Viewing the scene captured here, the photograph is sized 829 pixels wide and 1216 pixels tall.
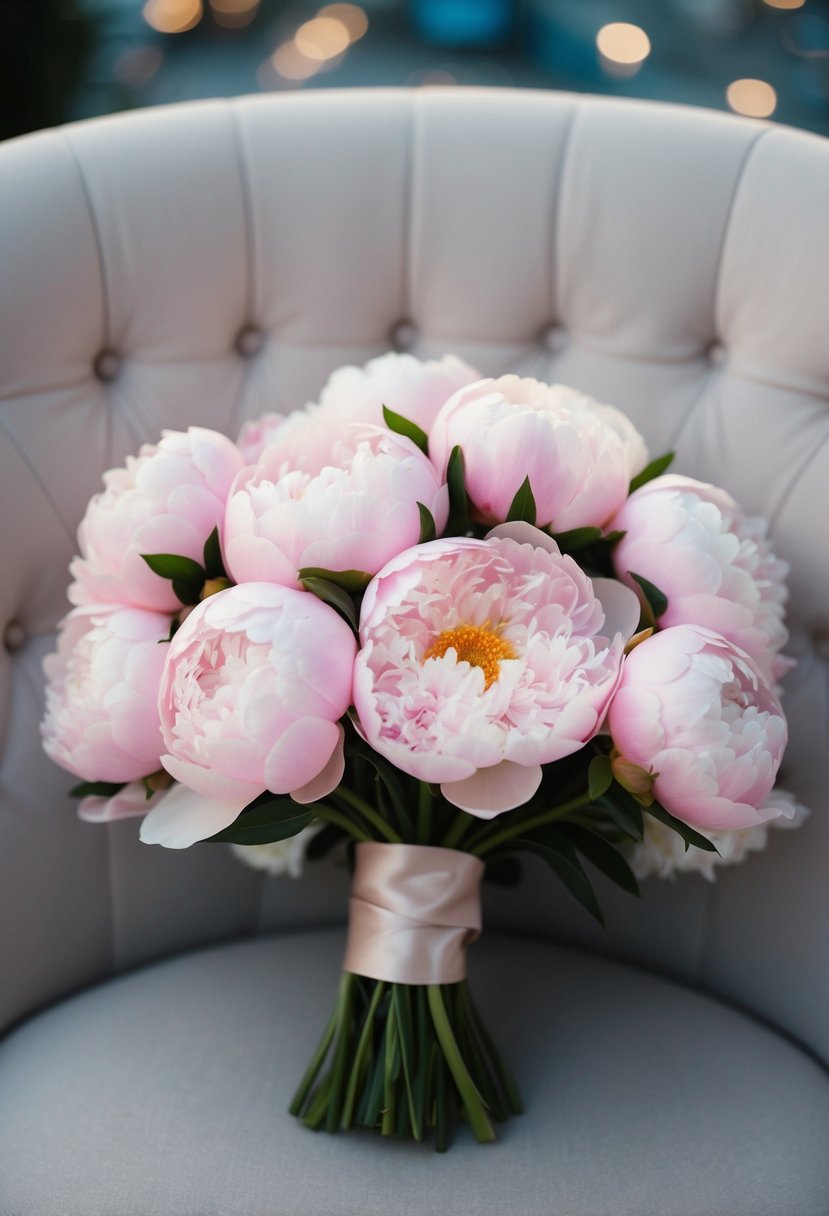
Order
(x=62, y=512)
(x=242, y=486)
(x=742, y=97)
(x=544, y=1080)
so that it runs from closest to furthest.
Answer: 1. (x=242, y=486)
2. (x=544, y=1080)
3. (x=62, y=512)
4. (x=742, y=97)

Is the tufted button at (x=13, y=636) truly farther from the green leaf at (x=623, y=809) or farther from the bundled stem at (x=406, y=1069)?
the green leaf at (x=623, y=809)

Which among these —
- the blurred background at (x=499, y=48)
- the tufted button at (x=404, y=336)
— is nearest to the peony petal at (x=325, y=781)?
the tufted button at (x=404, y=336)

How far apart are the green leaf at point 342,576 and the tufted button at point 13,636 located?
371 mm

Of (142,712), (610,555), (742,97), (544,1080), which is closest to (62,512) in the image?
(142,712)

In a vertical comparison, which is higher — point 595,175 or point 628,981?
point 595,175

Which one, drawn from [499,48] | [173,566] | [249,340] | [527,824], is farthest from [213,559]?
[499,48]

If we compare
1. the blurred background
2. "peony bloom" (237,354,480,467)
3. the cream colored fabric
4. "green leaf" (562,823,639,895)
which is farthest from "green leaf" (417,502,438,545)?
the blurred background

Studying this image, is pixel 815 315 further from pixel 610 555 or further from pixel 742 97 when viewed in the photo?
pixel 742 97

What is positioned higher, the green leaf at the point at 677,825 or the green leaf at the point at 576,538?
the green leaf at the point at 576,538

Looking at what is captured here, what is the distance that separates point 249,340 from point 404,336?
13cm

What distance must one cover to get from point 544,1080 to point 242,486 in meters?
0.46

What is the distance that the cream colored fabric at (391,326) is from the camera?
2.75 feet

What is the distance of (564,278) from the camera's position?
3.00ft

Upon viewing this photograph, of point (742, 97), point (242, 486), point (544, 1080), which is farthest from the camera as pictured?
point (742, 97)
